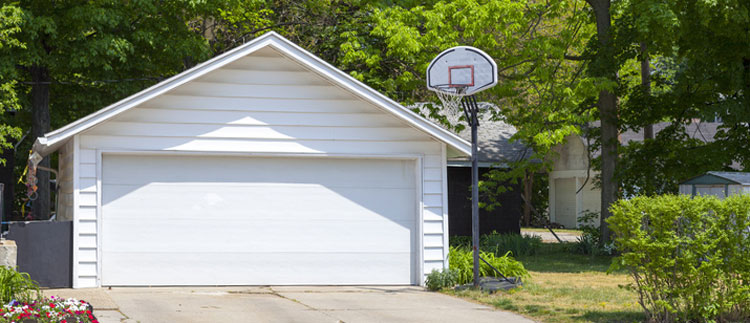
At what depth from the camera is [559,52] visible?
21016 millimetres

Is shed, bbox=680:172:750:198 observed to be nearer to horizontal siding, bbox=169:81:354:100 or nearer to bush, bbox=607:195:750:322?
bush, bbox=607:195:750:322

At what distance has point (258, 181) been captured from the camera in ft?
43.9

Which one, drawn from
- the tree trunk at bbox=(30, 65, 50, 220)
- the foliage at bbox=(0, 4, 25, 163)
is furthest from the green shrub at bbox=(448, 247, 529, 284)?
the tree trunk at bbox=(30, 65, 50, 220)

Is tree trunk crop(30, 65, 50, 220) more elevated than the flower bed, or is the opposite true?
tree trunk crop(30, 65, 50, 220)

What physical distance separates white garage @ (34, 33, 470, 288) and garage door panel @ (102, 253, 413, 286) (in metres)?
0.02

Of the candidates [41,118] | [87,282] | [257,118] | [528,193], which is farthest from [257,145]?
[528,193]

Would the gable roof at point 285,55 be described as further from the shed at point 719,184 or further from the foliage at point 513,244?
the foliage at point 513,244

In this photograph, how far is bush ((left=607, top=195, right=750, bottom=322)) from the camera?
28.8 ft

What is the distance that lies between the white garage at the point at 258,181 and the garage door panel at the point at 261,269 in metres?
0.02

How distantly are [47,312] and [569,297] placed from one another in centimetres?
752

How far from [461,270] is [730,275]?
5.17 metres

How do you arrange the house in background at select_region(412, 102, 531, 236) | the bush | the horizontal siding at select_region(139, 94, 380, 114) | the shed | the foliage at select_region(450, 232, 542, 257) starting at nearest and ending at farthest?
the bush < the horizontal siding at select_region(139, 94, 380, 114) < the shed < the foliage at select_region(450, 232, 542, 257) < the house in background at select_region(412, 102, 531, 236)

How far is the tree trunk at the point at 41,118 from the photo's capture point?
23.9 m

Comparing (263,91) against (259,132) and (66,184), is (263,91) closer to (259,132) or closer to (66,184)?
(259,132)
